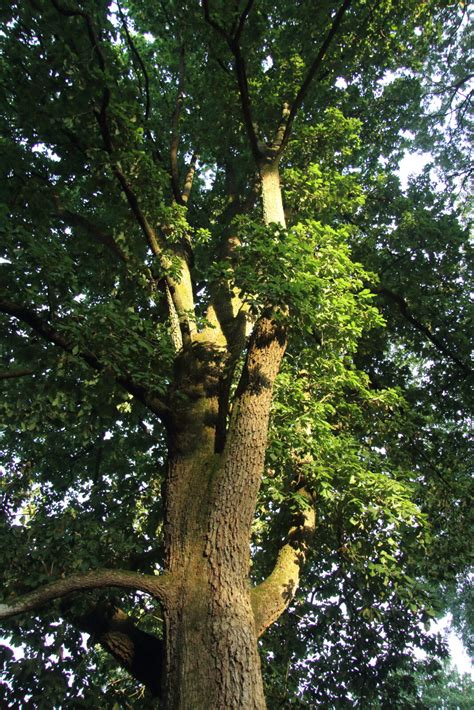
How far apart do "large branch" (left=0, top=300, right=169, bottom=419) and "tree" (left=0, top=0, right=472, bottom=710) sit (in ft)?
0.07

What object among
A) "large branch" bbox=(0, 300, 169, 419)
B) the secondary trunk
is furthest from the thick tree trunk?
"large branch" bbox=(0, 300, 169, 419)

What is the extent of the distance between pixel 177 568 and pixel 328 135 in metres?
7.18

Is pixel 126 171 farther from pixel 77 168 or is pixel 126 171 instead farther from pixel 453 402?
pixel 453 402

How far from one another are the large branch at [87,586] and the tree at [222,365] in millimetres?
19

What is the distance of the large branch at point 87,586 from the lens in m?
3.04

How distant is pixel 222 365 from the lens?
5160 mm

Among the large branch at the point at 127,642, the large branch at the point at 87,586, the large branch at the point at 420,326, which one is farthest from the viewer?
the large branch at the point at 420,326

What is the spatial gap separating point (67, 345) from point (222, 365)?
5.60 feet

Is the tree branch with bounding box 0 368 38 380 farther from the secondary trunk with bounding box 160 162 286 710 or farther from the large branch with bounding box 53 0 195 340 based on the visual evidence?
the large branch with bounding box 53 0 195 340

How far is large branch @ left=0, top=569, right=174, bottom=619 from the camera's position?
9.97 ft

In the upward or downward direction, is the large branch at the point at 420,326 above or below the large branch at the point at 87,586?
above

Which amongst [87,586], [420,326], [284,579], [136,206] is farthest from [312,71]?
[87,586]

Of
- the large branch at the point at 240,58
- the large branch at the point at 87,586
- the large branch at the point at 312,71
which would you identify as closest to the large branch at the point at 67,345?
the large branch at the point at 87,586

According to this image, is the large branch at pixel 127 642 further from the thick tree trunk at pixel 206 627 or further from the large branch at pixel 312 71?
the large branch at pixel 312 71
